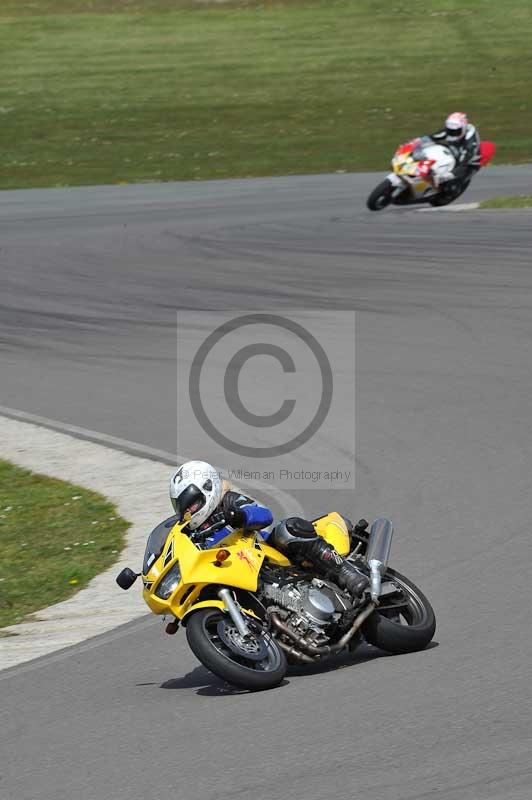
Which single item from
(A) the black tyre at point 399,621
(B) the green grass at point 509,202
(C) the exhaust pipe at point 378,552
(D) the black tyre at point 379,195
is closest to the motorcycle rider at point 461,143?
(B) the green grass at point 509,202

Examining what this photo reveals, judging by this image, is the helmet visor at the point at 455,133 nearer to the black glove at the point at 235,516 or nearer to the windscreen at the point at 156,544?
the windscreen at the point at 156,544

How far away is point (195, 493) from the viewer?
734cm

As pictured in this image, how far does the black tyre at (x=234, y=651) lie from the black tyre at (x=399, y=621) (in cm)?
57

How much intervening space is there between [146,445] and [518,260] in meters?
8.03

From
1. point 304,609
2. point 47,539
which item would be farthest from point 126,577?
point 47,539

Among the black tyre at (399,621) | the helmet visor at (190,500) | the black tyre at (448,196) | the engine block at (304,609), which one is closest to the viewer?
the helmet visor at (190,500)

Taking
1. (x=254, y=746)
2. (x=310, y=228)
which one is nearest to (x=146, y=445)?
(x=254, y=746)

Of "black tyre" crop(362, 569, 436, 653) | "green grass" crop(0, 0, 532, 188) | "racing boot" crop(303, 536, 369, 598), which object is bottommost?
"green grass" crop(0, 0, 532, 188)

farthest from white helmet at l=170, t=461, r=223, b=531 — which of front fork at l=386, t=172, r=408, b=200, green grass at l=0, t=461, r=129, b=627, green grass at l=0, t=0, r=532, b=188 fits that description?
green grass at l=0, t=0, r=532, b=188

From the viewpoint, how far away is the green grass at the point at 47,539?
945cm

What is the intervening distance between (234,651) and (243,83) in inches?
1349

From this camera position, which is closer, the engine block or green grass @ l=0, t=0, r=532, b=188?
the engine block

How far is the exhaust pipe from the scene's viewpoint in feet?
25.0

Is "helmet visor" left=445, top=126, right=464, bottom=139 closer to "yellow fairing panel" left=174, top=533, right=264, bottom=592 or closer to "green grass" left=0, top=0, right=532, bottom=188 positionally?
"green grass" left=0, top=0, right=532, bottom=188
